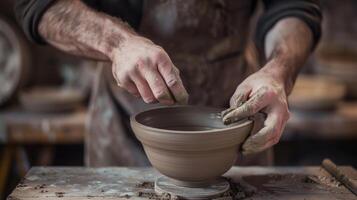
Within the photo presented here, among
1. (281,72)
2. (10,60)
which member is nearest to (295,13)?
(281,72)

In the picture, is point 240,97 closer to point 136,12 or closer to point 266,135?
point 266,135

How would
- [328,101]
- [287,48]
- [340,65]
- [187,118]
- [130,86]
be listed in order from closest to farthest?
[130,86], [187,118], [287,48], [328,101], [340,65]

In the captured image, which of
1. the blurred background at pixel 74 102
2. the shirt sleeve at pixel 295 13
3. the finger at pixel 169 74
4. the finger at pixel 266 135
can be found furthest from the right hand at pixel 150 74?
the blurred background at pixel 74 102

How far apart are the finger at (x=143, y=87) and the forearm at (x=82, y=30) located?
0.51ft

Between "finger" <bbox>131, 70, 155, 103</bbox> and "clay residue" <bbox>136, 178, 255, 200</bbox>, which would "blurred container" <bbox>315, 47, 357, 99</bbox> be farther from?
"finger" <bbox>131, 70, 155, 103</bbox>

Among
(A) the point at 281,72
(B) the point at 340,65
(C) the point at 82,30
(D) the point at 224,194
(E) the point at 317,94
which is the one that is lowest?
(E) the point at 317,94

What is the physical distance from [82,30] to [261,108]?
625 millimetres

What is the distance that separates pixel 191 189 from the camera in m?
1.60

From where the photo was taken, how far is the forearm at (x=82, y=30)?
1686mm

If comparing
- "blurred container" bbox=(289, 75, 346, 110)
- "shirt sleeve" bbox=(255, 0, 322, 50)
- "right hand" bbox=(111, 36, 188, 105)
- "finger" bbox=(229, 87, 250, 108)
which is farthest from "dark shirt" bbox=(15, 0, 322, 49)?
"blurred container" bbox=(289, 75, 346, 110)

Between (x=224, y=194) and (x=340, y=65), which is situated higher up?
(x=224, y=194)

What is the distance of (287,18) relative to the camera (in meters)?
2.10

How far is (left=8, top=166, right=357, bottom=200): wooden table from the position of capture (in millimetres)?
1589

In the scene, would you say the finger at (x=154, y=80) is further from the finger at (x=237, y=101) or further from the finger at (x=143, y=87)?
the finger at (x=237, y=101)
